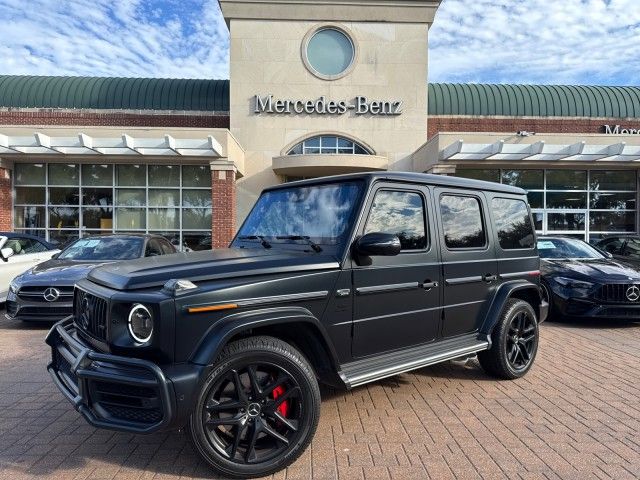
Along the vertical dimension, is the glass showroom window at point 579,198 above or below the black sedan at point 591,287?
above

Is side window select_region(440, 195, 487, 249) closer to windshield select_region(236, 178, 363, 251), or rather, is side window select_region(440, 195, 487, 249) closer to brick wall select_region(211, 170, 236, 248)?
windshield select_region(236, 178, 363, 251)

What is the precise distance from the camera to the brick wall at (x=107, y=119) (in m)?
20.3

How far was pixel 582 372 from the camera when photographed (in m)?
5.02

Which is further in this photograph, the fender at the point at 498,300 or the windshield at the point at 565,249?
the windshield at the point at 565,249

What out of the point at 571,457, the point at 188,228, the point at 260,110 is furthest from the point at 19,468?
the point at 260,110

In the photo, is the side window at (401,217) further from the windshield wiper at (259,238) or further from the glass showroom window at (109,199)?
the glass showroom window at (109,199)

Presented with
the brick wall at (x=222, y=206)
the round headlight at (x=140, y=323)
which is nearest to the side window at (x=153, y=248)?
the round headlight at (x=140, y=323)

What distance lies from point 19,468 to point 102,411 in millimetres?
905

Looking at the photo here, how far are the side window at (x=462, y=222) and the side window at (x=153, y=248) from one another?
5.60 m

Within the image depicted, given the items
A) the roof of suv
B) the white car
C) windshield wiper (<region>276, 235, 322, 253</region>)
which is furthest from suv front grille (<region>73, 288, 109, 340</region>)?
the white car

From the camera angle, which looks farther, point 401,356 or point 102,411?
point 401,356

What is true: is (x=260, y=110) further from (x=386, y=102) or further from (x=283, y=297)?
(x=283, y=297)

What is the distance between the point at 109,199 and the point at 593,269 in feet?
51.2

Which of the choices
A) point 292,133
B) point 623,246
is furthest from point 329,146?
point 623,246
